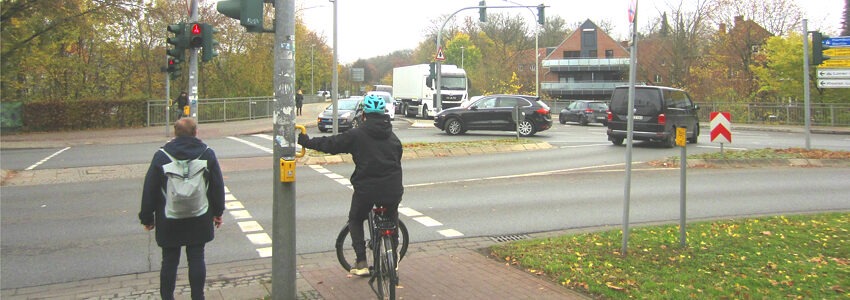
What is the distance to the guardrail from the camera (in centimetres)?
3403

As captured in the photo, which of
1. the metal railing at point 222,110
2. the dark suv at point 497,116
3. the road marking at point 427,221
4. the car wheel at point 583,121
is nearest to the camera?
the road marking at point 427,221

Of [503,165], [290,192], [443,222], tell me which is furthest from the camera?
[503,165]

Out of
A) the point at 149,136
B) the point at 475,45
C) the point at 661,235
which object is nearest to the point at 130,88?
the point at 149,136

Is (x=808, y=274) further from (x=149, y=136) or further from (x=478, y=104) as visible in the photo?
(x=149, y=136)

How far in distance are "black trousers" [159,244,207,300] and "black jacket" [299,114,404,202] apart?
1.20 metres

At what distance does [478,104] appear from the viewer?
24.3m

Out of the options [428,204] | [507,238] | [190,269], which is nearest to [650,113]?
[428,204]

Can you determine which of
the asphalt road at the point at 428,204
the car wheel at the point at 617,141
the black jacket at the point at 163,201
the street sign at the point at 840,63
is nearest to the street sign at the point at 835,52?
the street sign at the point at 840,63

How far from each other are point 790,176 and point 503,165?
601 cm

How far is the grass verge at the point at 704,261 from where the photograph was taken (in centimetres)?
521

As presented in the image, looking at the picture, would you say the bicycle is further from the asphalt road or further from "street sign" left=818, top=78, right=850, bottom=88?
"street sign" left=818, top=78, right=850, bottom=88

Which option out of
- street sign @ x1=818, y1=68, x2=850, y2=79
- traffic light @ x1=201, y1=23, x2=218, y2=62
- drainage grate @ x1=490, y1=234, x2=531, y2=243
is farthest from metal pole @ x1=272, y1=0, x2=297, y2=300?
street sign @ x1=818, y1=68, x2=850, y2=79

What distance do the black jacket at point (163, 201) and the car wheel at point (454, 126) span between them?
19623mm

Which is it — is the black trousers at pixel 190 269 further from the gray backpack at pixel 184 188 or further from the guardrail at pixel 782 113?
the guardrail at pixel 782 113
